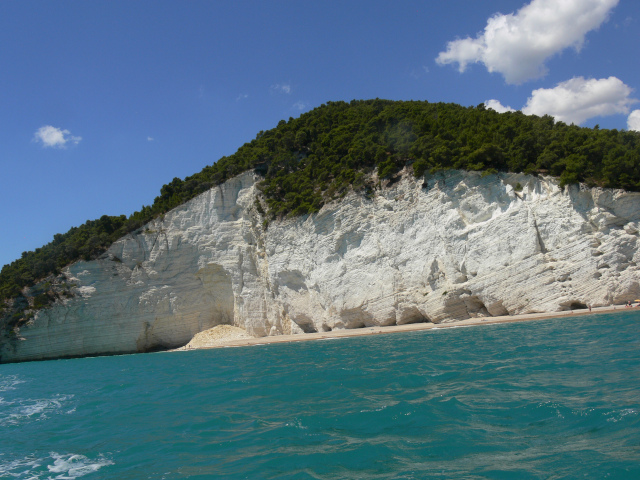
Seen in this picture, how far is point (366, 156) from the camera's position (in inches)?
1375

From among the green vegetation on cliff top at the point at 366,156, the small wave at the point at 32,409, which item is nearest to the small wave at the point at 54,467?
the small wave at the point at 32,409

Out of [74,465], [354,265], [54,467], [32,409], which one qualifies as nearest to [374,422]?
[74,465]

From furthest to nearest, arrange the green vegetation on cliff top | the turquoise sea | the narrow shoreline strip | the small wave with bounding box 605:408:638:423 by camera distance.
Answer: the green vegetation on cliff top < the narrow shoreline strip < the small wave with bounding box 605:408:638:423 < the turquoise sea

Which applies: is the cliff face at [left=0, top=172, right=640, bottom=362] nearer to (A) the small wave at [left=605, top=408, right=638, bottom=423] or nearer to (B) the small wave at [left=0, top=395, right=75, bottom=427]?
(A) the small wave at [left=605, top=408, right=638, bottom=423]

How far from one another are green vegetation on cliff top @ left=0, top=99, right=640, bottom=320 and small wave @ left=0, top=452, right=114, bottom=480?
25.8 m

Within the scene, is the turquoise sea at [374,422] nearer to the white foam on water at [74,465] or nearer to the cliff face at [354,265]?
the white foam on water at [74,465]

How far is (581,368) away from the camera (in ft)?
30.7

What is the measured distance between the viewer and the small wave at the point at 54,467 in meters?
6.70

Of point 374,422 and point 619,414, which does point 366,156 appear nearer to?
point 374,422

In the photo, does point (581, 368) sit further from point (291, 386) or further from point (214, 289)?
point (214, 289)

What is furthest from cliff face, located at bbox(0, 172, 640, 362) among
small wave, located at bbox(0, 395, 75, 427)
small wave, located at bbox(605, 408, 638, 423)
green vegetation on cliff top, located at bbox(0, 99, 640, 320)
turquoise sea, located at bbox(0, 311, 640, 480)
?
small wave, located at bbox(0, 395, 75, 427)

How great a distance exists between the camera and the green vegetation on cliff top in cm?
2561

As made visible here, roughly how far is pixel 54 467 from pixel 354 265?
25650 mm

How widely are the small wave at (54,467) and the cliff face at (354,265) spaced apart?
75.2ft
